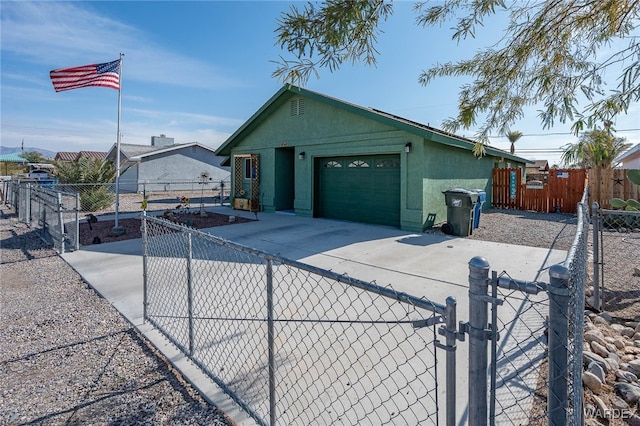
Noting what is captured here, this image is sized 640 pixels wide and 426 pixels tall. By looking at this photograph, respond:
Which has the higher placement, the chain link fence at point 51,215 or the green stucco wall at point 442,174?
the green stucco wall at point 442,174

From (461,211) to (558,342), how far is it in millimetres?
8598

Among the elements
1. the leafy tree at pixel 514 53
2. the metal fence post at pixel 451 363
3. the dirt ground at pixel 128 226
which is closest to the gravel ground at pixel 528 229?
the leafy tree at pixel 514 53

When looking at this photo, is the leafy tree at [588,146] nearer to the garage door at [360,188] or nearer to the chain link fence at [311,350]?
the chain link fence at [311,350]

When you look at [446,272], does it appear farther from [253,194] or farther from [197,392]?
[253,194]

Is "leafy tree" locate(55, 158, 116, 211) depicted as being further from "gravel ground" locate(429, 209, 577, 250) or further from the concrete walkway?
"gravel ground" locate(429, 209, 577, 250)

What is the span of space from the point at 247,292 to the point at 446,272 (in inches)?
135

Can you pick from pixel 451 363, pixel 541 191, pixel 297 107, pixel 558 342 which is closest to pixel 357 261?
pixel 451 363

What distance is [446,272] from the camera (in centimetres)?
599

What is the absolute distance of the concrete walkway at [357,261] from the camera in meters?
3.55

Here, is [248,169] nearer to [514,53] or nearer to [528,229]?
[528,229]

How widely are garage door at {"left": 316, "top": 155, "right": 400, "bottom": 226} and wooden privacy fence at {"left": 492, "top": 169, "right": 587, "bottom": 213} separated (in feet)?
23.4

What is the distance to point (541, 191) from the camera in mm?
14602

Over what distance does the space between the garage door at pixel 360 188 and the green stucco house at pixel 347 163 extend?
33mm

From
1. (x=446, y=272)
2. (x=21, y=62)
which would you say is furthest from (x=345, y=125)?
(x=21, y=62)
